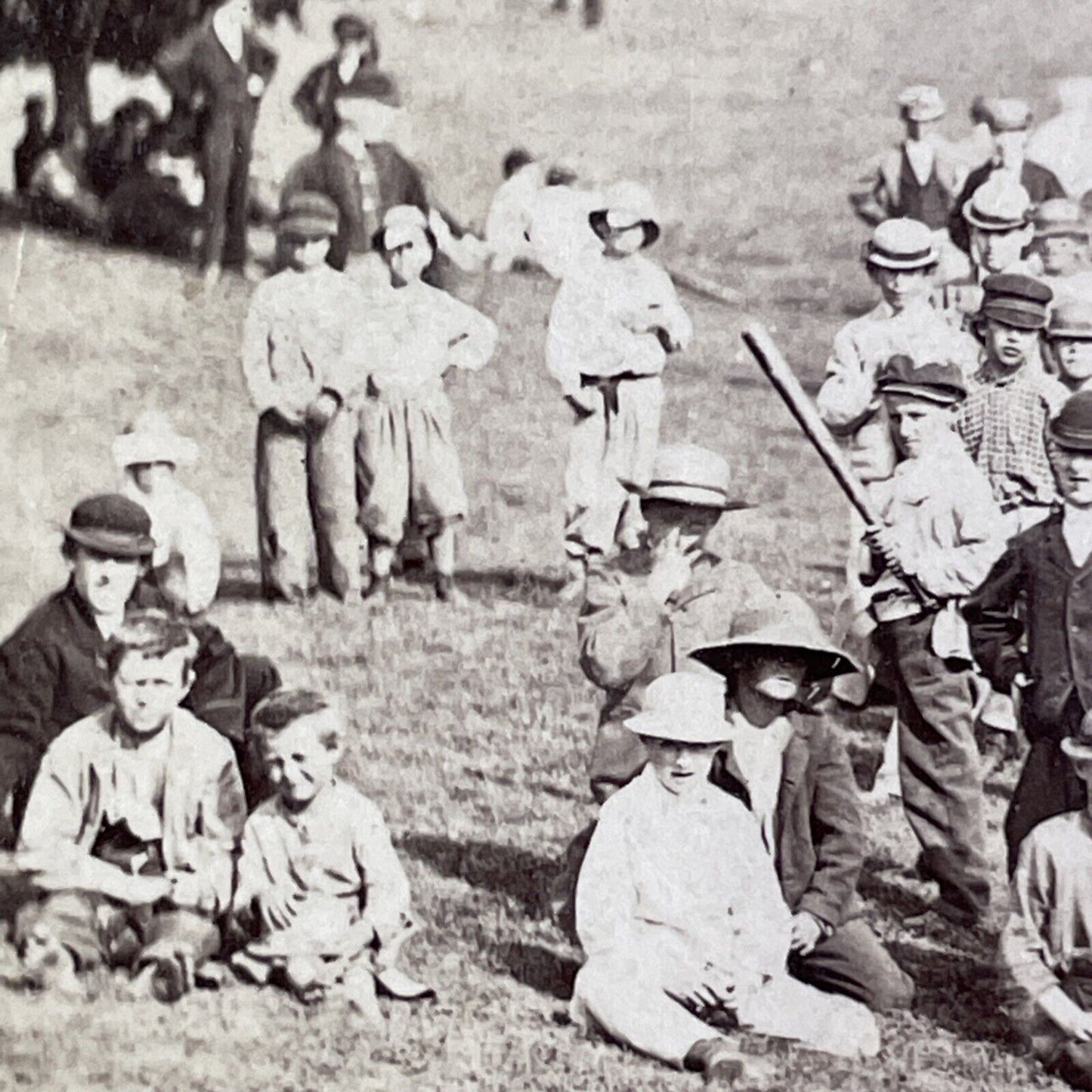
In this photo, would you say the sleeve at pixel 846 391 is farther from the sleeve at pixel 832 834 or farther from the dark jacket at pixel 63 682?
the dark jacket at pixel 63 682

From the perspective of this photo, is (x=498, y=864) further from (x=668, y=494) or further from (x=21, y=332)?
(x=21, y=332)

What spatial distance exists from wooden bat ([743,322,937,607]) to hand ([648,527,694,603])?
0.52m

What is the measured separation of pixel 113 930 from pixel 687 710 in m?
1.92

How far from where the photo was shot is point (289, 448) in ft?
28.4

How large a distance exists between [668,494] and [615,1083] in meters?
1.75

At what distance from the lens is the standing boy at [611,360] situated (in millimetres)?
8422

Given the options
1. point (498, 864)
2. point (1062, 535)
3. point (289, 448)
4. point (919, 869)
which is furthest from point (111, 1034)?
point (1062, 535)

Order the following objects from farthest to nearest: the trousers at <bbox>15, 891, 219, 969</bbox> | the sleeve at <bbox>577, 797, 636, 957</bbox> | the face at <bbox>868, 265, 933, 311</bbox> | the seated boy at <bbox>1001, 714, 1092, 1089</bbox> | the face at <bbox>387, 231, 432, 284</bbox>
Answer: the face at <bbox>387, 231, 432, 284</bbox> → the trousers at <bbox>15, 891, 219, 969</bbox> → the face at <bbox>868, 265, 933, 311</bbox> → the sleeve at <bbox>577, 797, 636, 957</bbox> → the seated boy at <bbox>1001, 714, 1092, 1089</bbox>

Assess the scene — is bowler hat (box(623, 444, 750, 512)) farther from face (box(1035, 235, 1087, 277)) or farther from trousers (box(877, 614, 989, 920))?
face (box(1035, 235, 1087, 277))

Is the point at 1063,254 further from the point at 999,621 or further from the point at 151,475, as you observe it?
the point at 151,475

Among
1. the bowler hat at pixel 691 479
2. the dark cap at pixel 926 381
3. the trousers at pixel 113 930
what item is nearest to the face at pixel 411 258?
the bowler hat at pixel 691 479

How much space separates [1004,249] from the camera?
8258 millimetres

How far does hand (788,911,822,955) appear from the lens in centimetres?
806

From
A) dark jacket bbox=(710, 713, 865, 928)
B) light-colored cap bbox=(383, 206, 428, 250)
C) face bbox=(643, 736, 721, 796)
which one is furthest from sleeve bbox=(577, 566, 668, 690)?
light-colored cap bbox=(383, 206, 428, 250)
